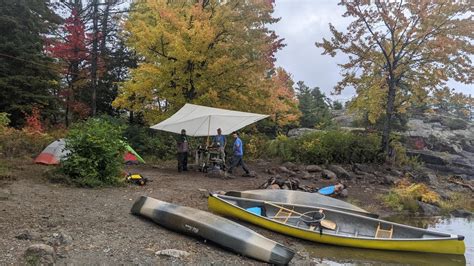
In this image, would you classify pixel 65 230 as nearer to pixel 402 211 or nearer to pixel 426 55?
pixel 402 211

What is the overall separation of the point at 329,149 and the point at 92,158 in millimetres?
10786

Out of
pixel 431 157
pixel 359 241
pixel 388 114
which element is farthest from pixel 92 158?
pixel 431 157

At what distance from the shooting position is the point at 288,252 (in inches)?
260

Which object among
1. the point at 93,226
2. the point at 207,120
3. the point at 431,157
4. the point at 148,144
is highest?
the point at 207,120

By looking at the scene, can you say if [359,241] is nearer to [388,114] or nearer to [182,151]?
[182,151]

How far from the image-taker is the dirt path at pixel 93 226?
5.96m

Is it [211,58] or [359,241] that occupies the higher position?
[211,58]

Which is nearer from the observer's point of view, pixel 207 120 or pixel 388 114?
pixel 207 120

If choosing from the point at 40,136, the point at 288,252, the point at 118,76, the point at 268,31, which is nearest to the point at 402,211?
the point at 288,252

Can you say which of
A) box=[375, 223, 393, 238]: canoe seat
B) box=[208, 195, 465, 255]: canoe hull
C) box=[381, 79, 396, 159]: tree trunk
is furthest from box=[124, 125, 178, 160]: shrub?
box=[375, 223, 393, 238]: canoe seat

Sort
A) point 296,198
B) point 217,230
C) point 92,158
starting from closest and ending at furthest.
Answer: point 217,230 → point 296,198 → point 92,158

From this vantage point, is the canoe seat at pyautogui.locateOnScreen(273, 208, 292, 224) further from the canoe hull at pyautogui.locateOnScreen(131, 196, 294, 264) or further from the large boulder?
the large boulder

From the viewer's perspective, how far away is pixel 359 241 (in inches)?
321

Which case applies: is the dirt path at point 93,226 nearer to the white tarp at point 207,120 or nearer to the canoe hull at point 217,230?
the canoe hull at point 217,230
